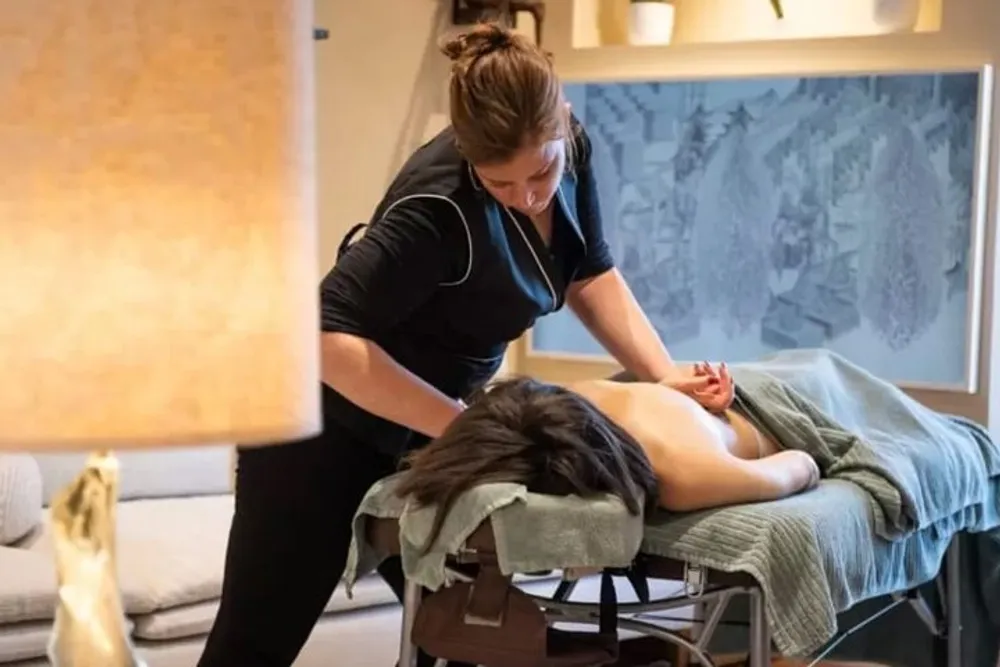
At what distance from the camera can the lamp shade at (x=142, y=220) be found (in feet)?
2.41

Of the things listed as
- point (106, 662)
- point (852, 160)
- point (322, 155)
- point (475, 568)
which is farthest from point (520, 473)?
point (322, 155)

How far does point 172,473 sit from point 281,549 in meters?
1.38

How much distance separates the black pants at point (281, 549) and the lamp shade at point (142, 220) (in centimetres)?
106

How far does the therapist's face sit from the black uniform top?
0.05 meters

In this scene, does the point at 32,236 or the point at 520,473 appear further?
the point at 520,473

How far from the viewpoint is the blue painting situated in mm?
3043

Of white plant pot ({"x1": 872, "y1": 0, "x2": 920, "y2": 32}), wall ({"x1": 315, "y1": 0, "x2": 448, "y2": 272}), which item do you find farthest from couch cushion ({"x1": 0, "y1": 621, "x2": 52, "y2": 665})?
white plant pot ({"x1": 872, "y1": 0, "x2": 920, "y2": 32})

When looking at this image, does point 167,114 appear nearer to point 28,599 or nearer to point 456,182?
point 456,182

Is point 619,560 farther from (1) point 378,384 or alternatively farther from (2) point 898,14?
(2) point 898,14

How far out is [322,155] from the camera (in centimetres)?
352

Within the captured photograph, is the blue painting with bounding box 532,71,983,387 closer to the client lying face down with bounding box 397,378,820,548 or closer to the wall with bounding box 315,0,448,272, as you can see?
the wall with bounding box 315,0,448,272

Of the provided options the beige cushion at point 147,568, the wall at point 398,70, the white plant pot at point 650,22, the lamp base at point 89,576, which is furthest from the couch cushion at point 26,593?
the white plant pot at point 650,22

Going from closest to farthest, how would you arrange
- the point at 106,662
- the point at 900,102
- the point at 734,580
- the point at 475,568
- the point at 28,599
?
the point at 106,662, the point at 734,580, the point at 475,568, the point at 28,599, the point at 900,102

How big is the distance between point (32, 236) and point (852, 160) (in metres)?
2.66
